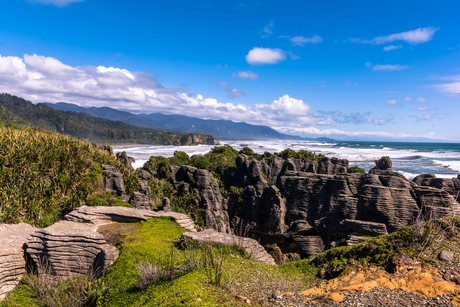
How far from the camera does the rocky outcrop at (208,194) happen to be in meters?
21.0

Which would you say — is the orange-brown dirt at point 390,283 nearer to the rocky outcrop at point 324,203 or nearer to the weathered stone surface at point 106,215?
the rocky outcrop at point 324,203

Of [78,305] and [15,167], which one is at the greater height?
[15,167]

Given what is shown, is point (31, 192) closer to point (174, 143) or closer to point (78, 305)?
point (78, 305)

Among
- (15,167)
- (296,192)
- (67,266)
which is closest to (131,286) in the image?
(67,266)

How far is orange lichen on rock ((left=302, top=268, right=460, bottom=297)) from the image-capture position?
4281mm

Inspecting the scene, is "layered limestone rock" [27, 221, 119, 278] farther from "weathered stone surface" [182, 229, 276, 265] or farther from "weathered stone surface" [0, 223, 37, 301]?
"weathered stone surface" [182, 229, 276, 265]

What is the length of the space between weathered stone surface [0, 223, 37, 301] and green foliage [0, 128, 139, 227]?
2.27 m

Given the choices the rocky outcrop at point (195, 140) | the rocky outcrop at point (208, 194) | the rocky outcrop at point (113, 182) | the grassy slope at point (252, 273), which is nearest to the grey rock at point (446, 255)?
the grassy slope at point (252, 273)

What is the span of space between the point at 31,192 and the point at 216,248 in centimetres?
982

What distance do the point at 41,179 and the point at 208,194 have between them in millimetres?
12629

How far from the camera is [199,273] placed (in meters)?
5.30

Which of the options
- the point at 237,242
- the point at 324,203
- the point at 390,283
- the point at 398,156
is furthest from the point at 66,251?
the point at 398,156

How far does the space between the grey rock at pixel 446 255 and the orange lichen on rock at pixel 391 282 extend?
476 mm

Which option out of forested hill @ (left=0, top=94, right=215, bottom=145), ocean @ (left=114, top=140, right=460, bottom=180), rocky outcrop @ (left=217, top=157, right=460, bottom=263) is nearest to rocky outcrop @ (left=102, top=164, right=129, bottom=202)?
rocky outcrop @ (left=217, top=157, right=460, bottom=263)
